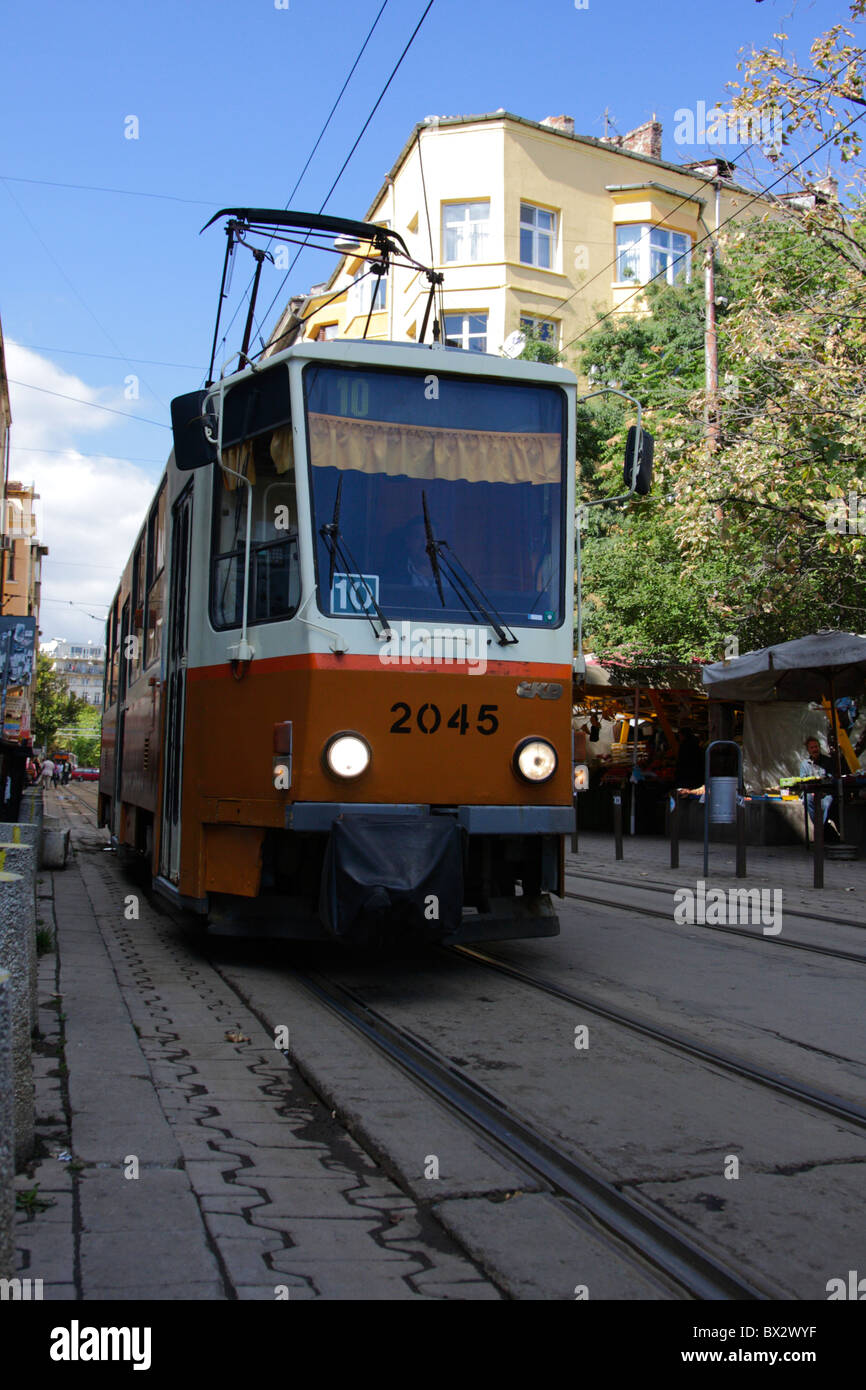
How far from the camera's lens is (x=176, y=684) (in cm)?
851

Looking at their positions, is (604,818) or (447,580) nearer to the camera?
(447,580)

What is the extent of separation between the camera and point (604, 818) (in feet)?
77.2

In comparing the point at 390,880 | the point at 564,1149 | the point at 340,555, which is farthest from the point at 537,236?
the point at 564,1149

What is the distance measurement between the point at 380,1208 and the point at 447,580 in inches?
157

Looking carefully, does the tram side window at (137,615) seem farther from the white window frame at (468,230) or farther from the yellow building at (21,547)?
the yellow building at (21,547)

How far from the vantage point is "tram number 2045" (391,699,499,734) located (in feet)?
22.4

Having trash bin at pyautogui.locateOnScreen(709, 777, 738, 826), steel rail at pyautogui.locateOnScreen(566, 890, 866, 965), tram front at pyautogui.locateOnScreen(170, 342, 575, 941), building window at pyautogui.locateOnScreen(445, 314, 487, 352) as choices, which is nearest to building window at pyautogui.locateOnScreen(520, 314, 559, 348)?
building window at pyautogui.locateOnScreen(445, 314, 487, 352)

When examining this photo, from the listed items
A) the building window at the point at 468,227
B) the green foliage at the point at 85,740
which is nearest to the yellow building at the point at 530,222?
the building window at the point at 468,227

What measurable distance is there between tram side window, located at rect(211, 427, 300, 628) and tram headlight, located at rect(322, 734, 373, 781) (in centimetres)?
79

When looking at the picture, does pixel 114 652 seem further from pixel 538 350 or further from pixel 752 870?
pixel 538 350

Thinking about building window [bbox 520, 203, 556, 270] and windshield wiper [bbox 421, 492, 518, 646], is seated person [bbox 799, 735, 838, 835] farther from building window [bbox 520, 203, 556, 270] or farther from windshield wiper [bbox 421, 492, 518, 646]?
building window [bbox 520, 203, 556, 270]

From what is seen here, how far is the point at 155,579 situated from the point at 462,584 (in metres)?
3.99
